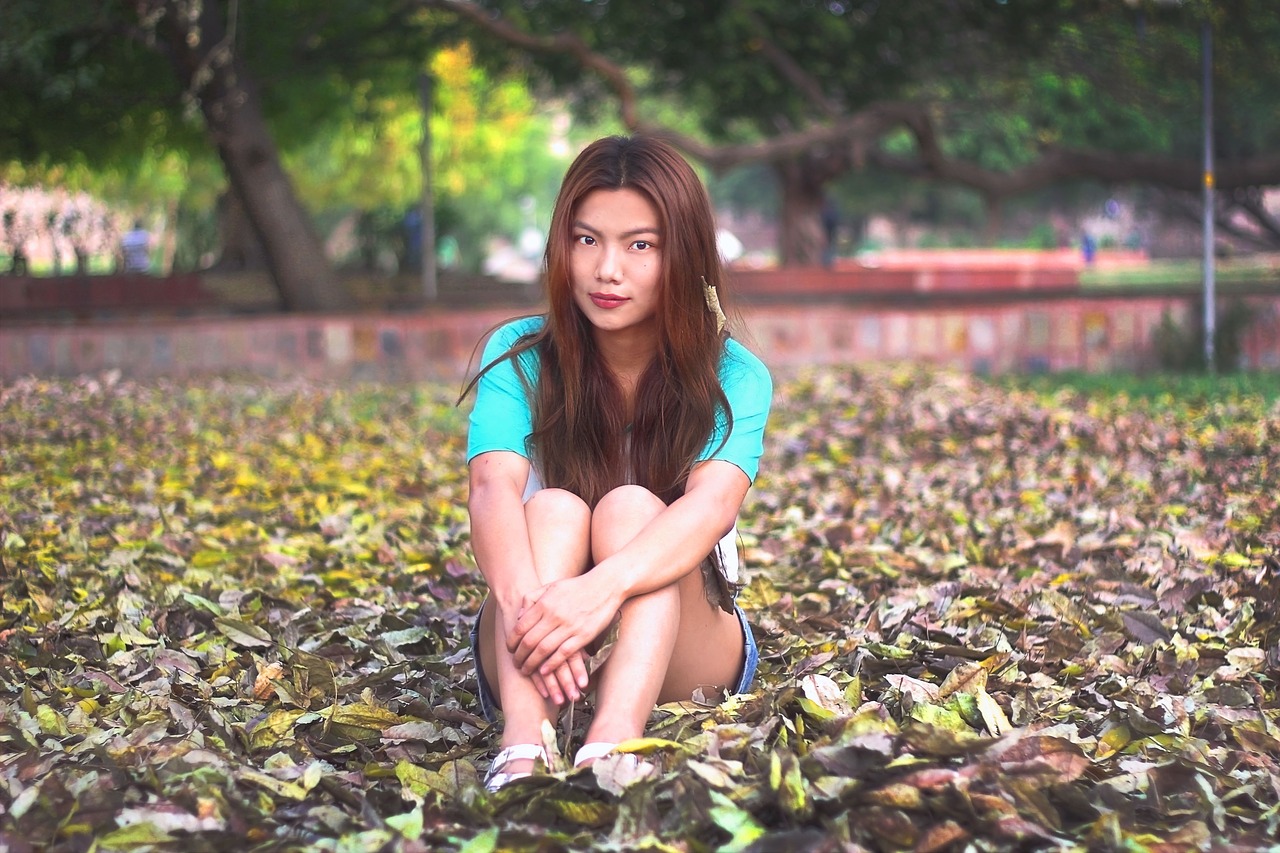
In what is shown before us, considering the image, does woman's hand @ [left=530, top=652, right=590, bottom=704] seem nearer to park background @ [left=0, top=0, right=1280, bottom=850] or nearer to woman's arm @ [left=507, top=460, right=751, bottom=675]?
woman's arm @ [left=507, top=460, right=751, bottom=675]

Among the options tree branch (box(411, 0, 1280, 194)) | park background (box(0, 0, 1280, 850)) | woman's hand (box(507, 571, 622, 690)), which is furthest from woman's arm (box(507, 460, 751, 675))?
tree branch (box(411, 0, 1280, 194))

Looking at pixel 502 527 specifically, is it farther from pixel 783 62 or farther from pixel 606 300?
pixel 783 62

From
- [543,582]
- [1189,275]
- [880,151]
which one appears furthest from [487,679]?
[1189,275]

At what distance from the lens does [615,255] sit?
304 centimetres

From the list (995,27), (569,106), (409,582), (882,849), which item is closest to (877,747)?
(882,849)

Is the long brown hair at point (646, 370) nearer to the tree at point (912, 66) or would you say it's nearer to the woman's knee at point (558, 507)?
the woman's knee at point (558, 507)

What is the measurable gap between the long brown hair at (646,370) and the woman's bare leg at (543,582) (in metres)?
0.20

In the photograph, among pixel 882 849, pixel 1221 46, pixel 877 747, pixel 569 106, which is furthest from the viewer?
pixel 569 106

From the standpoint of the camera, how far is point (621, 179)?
305 centimetres

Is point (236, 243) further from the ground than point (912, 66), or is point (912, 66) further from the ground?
point (912, 66)

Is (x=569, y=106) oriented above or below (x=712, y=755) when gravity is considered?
above

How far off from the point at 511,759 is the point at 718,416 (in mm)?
874

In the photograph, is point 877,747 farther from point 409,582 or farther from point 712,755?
point 409,582

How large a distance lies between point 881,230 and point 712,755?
70.1 meters
